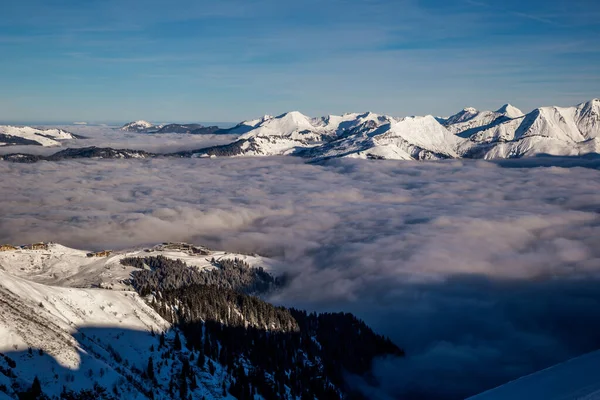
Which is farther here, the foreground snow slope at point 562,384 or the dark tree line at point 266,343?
the dark tree line at point 266,343

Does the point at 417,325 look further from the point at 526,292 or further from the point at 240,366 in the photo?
the point at 240,366

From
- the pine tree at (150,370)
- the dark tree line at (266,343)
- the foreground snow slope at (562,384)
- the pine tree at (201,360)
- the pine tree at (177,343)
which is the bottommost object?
the dark tree line at (266,343)

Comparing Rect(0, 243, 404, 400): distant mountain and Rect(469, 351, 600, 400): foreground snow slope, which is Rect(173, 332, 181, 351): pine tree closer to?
Rect(0, 243, 404, 400): distant mountain

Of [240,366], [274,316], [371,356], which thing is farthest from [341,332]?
[240,366]

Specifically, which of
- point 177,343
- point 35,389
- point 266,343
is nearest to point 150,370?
point 177,343

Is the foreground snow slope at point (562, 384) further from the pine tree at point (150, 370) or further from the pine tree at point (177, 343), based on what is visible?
the pine tree at point (177, 343)

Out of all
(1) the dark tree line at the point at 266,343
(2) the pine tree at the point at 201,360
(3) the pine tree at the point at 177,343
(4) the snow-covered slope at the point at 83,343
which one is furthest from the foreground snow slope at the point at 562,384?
(3) the pine tree at the point at 177,343
